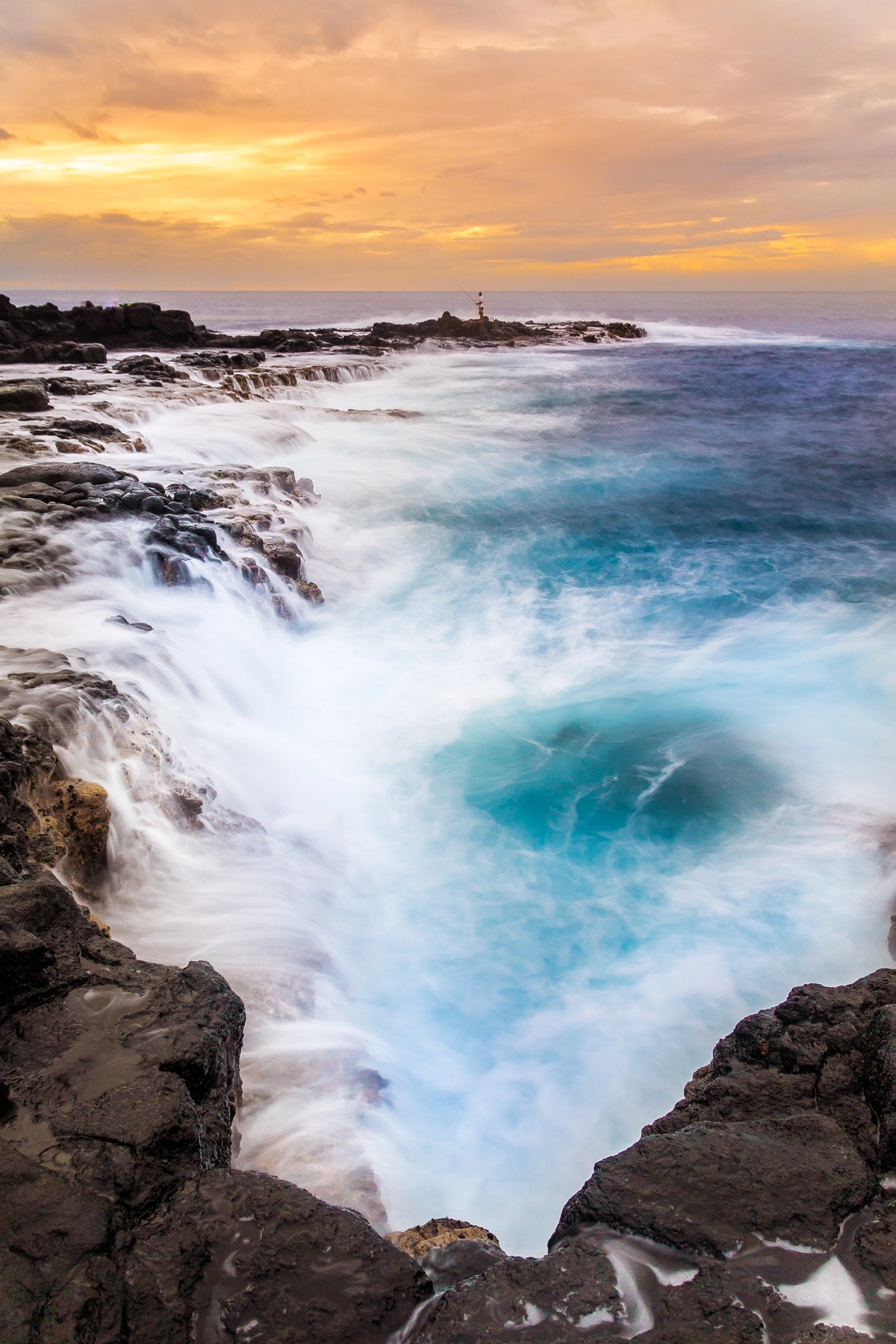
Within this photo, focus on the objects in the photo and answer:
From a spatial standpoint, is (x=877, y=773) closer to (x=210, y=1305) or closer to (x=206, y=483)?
(x=210, y=1305)

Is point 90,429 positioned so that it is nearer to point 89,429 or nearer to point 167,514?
point 89,429

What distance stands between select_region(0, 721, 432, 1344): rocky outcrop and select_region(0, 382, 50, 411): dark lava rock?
533 inches

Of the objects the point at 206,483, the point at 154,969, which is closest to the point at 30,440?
the point at 206,483

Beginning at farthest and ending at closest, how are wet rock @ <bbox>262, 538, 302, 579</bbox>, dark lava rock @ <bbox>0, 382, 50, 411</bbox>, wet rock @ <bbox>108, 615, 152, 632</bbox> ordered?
dark lava rock @ <bbox>0, 382, 50, 411</bbox>, wet rock @ <bbox>262, 538, 302, 579</bbox>, wet rock @ <bbox>108, 615, 152, 632</bbox>

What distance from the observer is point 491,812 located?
694 centimetres

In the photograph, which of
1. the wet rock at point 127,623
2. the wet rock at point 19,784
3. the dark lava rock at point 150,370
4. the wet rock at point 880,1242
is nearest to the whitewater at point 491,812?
the wet rock at point 127,623

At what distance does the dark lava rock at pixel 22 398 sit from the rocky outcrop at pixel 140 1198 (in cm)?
1354

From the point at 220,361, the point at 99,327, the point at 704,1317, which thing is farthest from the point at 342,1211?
the point at 99,327

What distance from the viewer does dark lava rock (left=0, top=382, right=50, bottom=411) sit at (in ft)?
45.3

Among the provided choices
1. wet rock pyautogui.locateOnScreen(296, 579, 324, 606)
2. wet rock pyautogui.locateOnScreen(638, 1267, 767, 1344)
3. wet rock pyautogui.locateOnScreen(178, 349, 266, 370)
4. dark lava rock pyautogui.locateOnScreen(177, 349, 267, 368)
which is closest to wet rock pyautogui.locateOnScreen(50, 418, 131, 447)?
wet rock pyautogui.locateOnScreen(296, 579, 324, 606)

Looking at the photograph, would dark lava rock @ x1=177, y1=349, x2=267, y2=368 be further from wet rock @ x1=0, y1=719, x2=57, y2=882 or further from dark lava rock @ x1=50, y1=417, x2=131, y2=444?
wet rock @ x1=0, y1=719, x2=57, y2=882

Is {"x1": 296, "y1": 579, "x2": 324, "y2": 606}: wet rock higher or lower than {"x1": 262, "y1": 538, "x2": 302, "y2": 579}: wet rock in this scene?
lower

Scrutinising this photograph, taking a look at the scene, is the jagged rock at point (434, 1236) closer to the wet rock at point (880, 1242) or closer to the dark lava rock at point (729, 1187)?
the dark lava rock at point (729, 1187)

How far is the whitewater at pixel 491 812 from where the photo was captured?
4.23 metres
